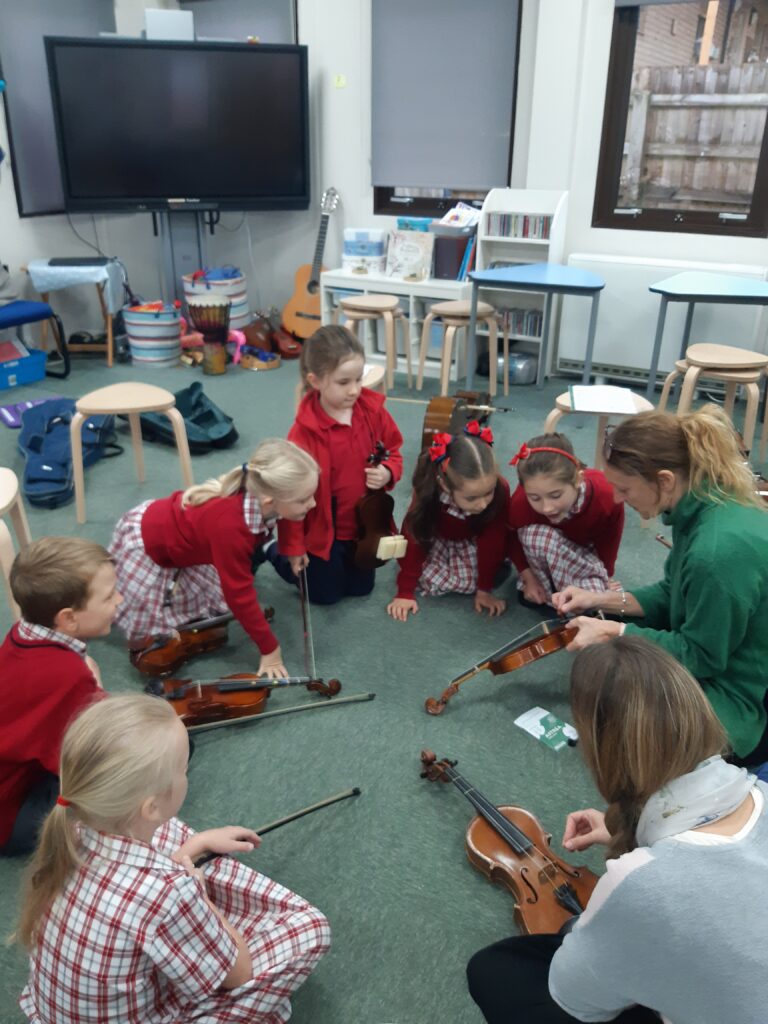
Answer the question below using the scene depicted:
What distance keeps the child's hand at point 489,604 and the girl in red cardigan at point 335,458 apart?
0.40 meters

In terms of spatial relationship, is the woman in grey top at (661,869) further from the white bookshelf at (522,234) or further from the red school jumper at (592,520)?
the white bookshelf at (522,234)

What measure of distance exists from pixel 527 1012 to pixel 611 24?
4.90 metres

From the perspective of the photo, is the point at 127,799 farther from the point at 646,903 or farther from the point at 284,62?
the point at 284,62

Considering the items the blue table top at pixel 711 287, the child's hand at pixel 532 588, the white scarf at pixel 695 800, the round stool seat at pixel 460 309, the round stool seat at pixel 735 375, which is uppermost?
the blue table top at pixel 711 287

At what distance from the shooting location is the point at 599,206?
4.84 m

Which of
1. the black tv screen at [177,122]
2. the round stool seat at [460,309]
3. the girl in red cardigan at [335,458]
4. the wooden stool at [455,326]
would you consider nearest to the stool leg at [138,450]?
the girl in red cardigan at [335,458]

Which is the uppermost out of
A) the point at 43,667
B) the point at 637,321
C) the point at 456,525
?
the point at 637,321

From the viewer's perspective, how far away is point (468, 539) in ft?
8.75

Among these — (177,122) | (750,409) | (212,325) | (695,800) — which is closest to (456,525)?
(695,800)

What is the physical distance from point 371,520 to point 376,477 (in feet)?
0.54

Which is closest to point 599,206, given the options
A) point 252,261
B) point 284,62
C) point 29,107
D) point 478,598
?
point 284,62

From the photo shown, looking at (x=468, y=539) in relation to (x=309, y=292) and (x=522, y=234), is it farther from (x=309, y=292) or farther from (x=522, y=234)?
(x=309, y=292)

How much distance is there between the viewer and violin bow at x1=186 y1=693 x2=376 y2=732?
2086mm

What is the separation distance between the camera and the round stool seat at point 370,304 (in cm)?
467
